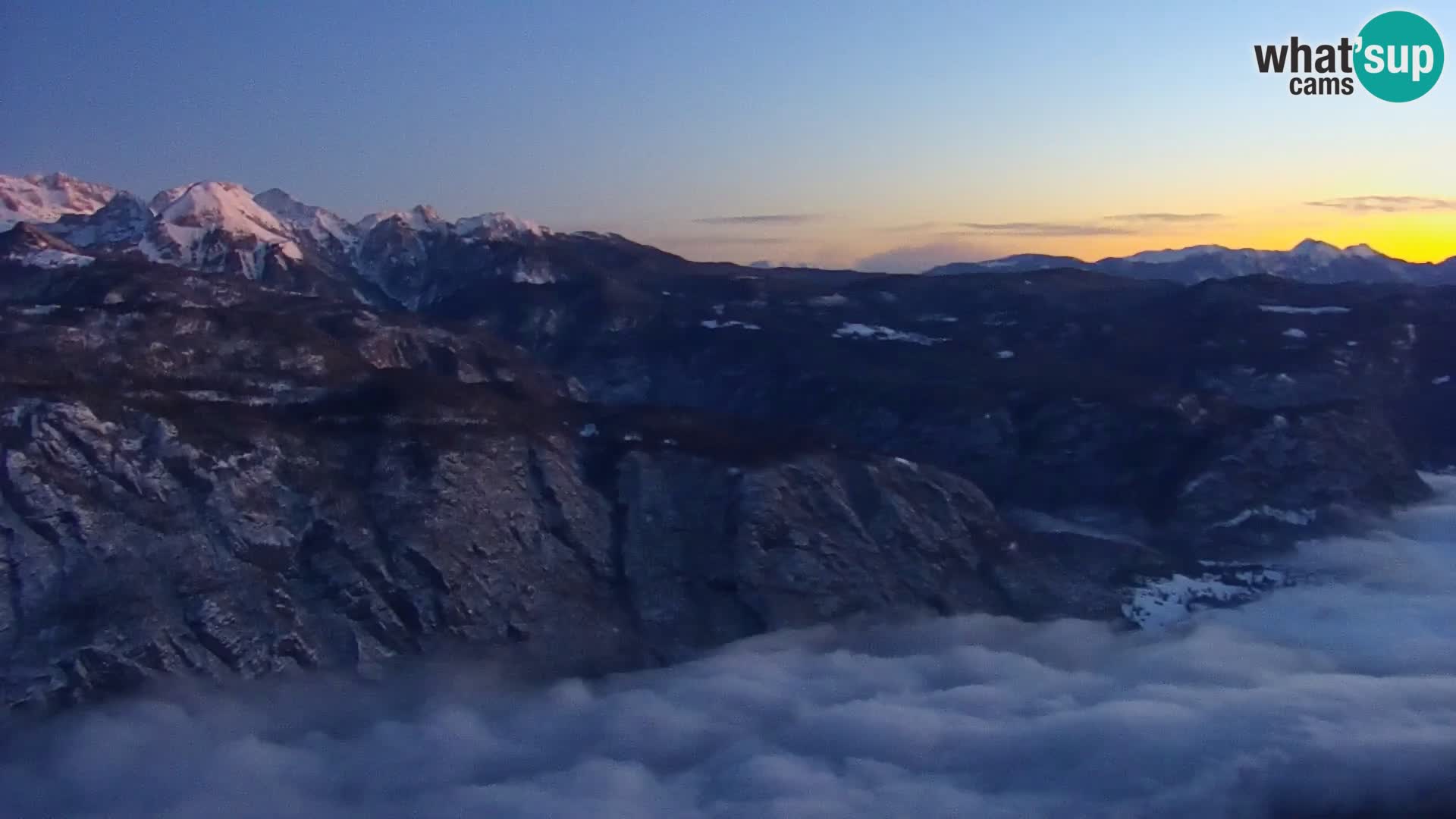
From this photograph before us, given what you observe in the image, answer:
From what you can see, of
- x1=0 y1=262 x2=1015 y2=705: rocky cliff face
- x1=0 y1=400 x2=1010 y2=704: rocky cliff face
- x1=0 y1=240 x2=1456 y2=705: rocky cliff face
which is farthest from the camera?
x1=0 y1=240 x2=1456 y2=705: rocky cliff face

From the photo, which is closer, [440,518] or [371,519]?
[371,519]

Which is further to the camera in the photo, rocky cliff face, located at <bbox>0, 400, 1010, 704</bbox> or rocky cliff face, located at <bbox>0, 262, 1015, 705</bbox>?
rocky cliff face, located at <bbox>0, 262, 1015, 705</bbox>

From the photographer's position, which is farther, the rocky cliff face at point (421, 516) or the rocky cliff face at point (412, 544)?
the rocky cliff face at point (421, 516)

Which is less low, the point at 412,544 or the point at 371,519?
the point at 371,519

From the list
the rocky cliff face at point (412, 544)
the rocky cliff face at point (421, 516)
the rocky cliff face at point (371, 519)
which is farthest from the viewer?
the rocky cliff face at point (421, 516)

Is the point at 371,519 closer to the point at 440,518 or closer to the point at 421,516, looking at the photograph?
the point at 421,516

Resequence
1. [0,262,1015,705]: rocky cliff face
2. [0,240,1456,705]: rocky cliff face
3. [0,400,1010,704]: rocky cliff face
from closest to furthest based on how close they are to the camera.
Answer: [0,400,1010,704]: rocky cliff face → [0,262,1015,705]: rocky cliff face → [0,240,1456,705]: rocky cliff face

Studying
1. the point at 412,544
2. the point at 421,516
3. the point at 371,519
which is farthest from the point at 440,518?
the point at 371,519

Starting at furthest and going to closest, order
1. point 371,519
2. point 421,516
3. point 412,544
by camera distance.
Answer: point 421,516 → point 371,519 → point 412,544

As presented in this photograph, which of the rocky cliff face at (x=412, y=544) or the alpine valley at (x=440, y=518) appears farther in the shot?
the alpine valley at (x=440, y=518)

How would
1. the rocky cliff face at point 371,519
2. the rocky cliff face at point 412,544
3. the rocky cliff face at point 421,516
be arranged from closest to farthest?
the rocky cliff face at point 412,544 < the rocky cliff face at point 371,519 < the rocky cliff face at point 421,516

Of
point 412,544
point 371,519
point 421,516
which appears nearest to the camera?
point 412,544
